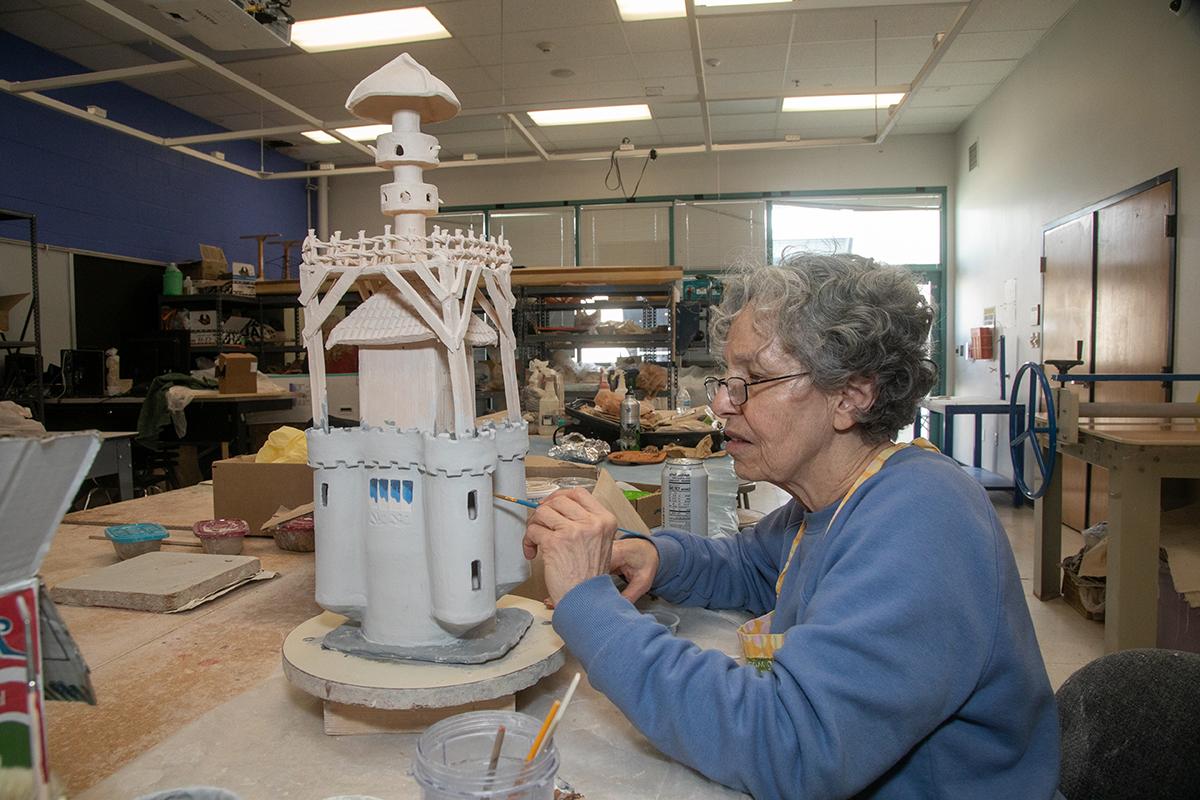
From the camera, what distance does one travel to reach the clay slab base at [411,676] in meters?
0.91

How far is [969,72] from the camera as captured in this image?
670 centimetres

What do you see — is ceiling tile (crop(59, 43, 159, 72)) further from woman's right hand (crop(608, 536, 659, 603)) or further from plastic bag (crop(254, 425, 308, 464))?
woman's right hand (crop(608, 536, 659, 603))

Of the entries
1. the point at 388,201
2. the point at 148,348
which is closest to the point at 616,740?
the point at 388,201

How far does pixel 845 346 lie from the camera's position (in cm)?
105

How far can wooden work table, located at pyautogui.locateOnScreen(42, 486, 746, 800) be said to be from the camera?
0.86m

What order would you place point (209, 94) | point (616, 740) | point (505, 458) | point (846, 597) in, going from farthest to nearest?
point (209, 94) → point (505, 458) → point (616, 740) → point (846, 597)

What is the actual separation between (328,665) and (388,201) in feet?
2.17

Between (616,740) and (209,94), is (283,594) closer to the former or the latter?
(616,740)

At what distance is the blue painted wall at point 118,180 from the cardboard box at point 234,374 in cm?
207

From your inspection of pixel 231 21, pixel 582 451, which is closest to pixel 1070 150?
pixel 582 451

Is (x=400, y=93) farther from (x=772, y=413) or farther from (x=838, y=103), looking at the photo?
(x=838, y=103)

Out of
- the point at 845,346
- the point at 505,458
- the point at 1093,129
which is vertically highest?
the point at 1093,129

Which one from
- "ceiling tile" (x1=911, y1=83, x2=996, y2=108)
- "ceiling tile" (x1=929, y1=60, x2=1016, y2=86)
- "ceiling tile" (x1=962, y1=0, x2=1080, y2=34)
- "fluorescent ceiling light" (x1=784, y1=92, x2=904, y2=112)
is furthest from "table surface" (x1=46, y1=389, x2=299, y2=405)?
"ceiling tile" (x1=911, y1=83, x2=996, y2=108)

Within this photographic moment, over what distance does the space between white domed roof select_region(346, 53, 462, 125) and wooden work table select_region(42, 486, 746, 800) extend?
0.88 m
